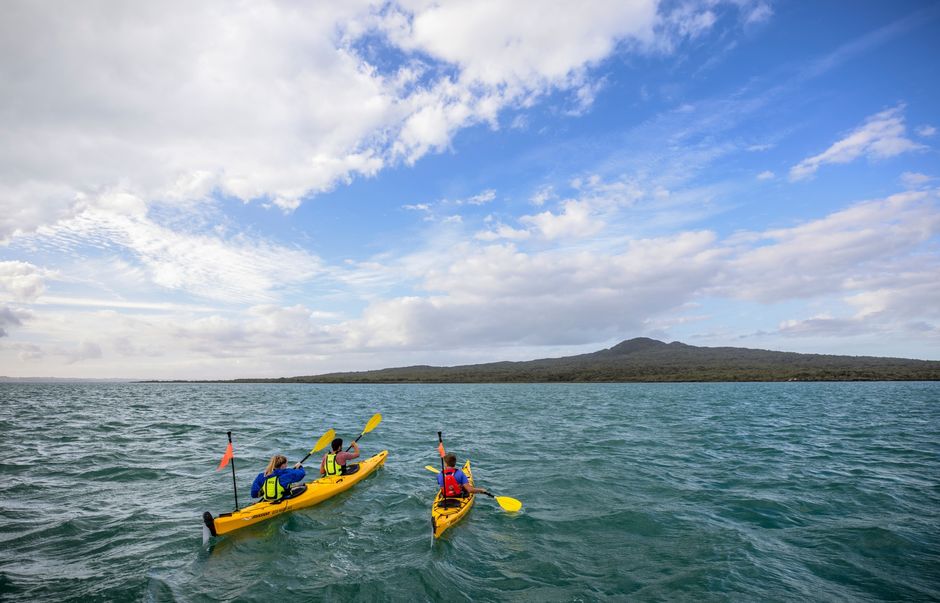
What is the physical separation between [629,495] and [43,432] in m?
36.3

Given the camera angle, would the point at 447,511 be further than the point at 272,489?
No

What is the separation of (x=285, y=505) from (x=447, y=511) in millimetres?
4754

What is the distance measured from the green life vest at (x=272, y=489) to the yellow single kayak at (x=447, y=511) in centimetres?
448

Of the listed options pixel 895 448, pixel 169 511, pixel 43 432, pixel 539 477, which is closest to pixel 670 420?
pixel 895 448

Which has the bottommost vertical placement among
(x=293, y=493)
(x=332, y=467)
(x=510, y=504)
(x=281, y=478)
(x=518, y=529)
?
(x=518, y=529)

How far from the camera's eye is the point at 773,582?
8.51 metres

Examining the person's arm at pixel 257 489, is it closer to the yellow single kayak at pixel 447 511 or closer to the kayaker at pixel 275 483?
the kayaker at pixel 275 483

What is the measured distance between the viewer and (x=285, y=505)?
41.0 ft

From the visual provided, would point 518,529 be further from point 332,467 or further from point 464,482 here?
point 332,467

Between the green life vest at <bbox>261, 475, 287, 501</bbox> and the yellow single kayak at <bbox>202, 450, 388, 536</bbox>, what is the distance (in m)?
0.22

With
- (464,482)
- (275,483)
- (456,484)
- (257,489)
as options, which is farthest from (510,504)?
(257,489)

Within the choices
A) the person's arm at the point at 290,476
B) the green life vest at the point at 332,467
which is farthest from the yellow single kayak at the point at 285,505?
the person's arm at the point at 290,476

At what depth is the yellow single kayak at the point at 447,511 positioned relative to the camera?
1066cm

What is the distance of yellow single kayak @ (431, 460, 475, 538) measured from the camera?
420 inches
